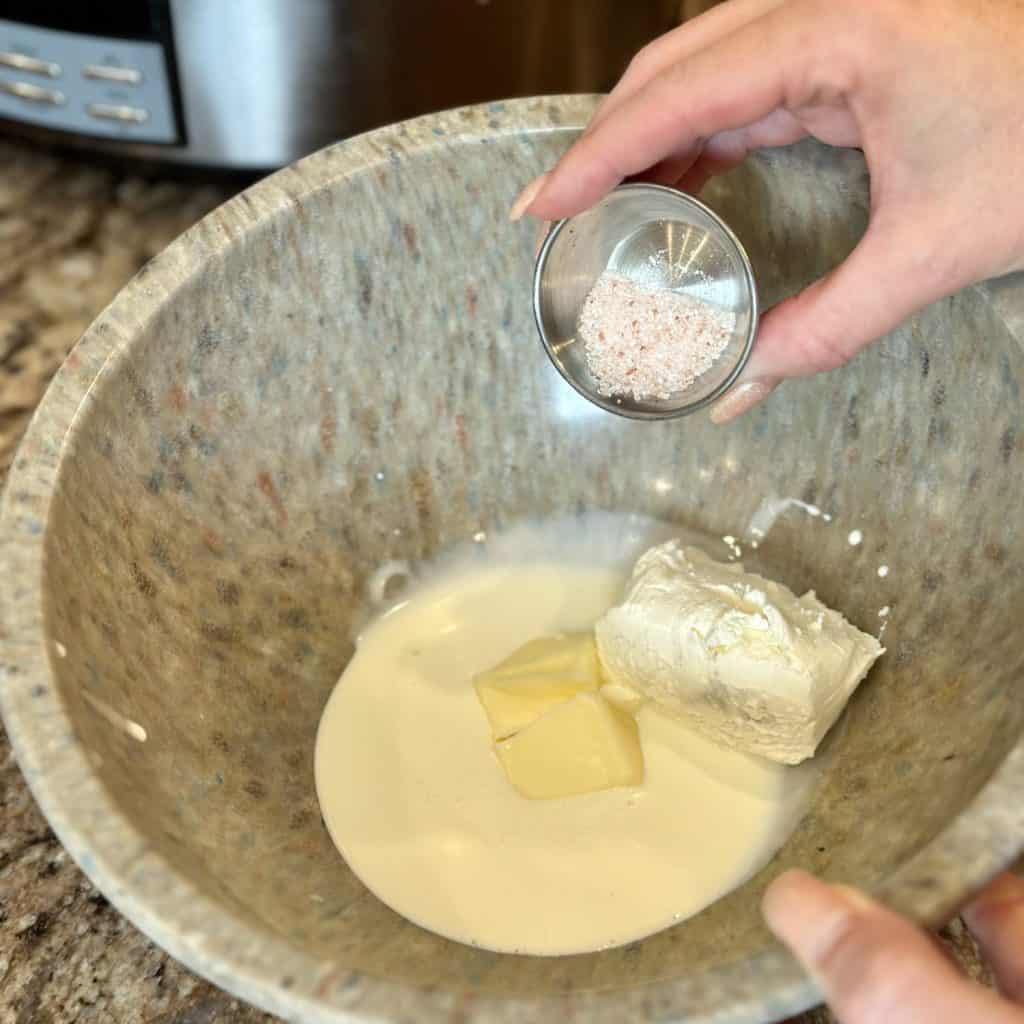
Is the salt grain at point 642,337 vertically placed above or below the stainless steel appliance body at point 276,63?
below

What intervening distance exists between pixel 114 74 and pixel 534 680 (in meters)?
0.62

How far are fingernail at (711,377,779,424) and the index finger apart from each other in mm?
149

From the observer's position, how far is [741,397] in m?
0.75

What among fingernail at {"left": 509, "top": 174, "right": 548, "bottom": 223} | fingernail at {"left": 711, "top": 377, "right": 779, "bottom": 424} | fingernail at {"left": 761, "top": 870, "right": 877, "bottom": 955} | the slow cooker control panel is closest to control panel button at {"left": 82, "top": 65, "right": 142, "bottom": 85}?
the slow cooker control panel

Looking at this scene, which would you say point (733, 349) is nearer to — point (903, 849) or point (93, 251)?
point (903, 849)

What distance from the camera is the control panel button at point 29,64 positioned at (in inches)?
39.1

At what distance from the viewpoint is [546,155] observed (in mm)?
839

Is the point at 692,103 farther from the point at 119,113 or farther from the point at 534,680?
the point at 119,113

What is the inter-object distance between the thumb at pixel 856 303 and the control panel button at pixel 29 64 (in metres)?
0.66

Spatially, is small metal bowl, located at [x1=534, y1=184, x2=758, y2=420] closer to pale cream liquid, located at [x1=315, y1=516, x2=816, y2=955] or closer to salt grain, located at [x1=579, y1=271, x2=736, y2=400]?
salt grain, located at [x1=579, y1=271, x2=736, y2=400]

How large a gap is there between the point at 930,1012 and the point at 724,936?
20 centimetres

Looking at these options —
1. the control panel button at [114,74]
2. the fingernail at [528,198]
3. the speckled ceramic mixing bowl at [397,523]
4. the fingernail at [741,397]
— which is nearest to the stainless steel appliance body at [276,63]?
the control panel button at [114,74]

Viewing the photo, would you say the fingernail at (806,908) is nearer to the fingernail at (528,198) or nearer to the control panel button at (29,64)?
the fingernail at (528,198)

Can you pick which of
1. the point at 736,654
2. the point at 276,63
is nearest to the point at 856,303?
the point at 736,654
